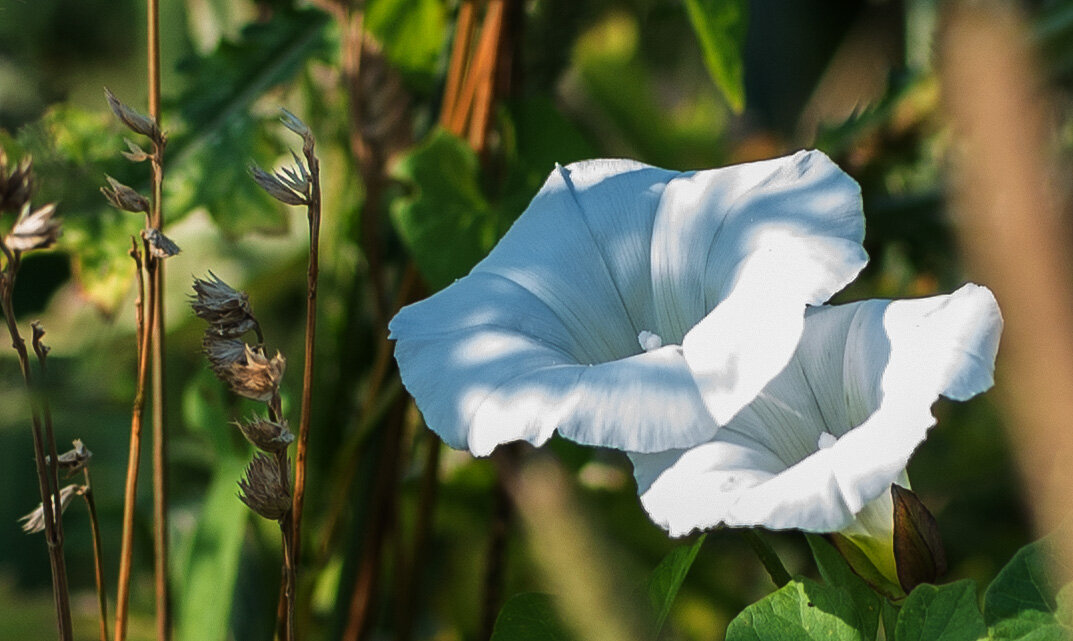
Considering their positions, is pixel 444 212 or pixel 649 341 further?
pixel 444 212

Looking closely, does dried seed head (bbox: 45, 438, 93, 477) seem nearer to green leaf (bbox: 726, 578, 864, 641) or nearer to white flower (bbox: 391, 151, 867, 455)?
white flower (bbox: 391, 151, 867, 455)

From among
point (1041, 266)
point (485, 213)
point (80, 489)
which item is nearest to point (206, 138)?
point (485, 213)

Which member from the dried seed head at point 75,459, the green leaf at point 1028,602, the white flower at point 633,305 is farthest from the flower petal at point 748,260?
the dried seed head at point 75,459

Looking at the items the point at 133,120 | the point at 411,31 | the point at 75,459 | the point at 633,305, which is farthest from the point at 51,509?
the point at 411,31

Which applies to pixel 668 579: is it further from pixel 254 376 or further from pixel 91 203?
pixel 91 203

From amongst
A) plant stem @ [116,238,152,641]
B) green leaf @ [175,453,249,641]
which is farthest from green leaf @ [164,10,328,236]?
plant stem @ [116,238,152,641]

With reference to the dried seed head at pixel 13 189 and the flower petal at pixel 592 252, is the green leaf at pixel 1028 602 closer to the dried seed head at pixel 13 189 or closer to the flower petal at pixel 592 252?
the flower petal at pixel 592 252
